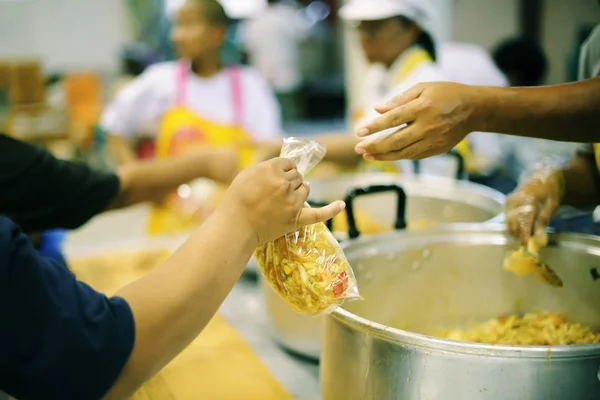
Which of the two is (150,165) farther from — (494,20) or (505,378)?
(494,20)

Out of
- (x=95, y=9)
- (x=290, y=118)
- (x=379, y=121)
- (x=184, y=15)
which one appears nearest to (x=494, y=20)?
(x=184, y=15)

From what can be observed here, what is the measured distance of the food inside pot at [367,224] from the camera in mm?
1411

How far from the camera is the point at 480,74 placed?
282 centimetres

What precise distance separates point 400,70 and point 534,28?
91.4 inches

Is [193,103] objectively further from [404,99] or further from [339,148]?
[404,99]

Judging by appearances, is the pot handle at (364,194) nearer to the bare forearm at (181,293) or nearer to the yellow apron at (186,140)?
the bare forearm at (181,293)

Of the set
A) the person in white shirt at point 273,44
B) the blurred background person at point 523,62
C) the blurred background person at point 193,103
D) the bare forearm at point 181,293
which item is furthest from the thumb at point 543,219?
the person in white shirt at point 273,44

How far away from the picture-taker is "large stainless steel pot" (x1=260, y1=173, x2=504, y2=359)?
1096mm

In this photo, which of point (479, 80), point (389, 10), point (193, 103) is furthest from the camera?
point (479, 80)

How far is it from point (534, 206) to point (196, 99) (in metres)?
1.81

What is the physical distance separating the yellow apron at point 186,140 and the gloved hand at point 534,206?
43.9 inches

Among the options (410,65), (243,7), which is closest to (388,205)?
(410,65)

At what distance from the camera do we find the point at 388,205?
167 centimetres

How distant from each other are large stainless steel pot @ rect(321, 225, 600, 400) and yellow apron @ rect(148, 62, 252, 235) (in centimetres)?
98
